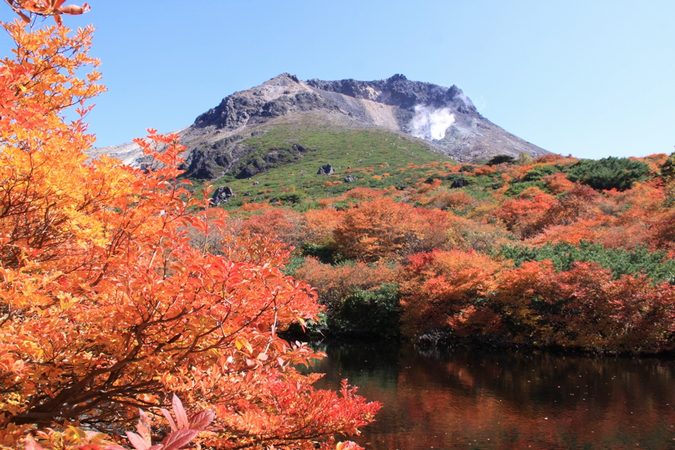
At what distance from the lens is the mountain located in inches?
3036

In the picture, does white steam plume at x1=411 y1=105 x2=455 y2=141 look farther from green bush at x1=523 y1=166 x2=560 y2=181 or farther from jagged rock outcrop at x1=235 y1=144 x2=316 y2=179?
green bush at x1=523 y1=166 x2=560 y2=181

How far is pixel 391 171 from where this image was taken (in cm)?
5250

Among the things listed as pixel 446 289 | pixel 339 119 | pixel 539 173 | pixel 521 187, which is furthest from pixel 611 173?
pixel 339 119

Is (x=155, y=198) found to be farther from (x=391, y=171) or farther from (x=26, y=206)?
(x=391, y=171)

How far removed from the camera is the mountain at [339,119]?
253 ft

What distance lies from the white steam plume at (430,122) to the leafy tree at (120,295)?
108425mm

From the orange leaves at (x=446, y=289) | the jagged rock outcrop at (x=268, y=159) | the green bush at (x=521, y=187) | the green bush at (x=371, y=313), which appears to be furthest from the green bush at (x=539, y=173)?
the jagged rock outcrop at (x=268, y=159)

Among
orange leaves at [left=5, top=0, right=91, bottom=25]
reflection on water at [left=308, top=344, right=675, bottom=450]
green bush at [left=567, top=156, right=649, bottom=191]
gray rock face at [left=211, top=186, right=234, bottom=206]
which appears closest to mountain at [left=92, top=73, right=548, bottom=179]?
gray rock face at [left=211, top=186, right=234, bottom=206]

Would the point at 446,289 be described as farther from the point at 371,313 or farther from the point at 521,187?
the point at 521,187

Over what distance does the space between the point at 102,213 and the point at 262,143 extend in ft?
249

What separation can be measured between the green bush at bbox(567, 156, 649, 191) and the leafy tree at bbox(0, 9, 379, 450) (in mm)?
32978

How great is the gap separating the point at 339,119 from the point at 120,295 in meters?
97.1

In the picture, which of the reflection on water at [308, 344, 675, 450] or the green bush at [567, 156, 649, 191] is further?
the green bush at [567, 156, 649, 191]

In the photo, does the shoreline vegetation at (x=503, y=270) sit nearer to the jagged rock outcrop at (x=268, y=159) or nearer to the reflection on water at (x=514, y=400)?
the reflection on water at (x=514, y=400)
